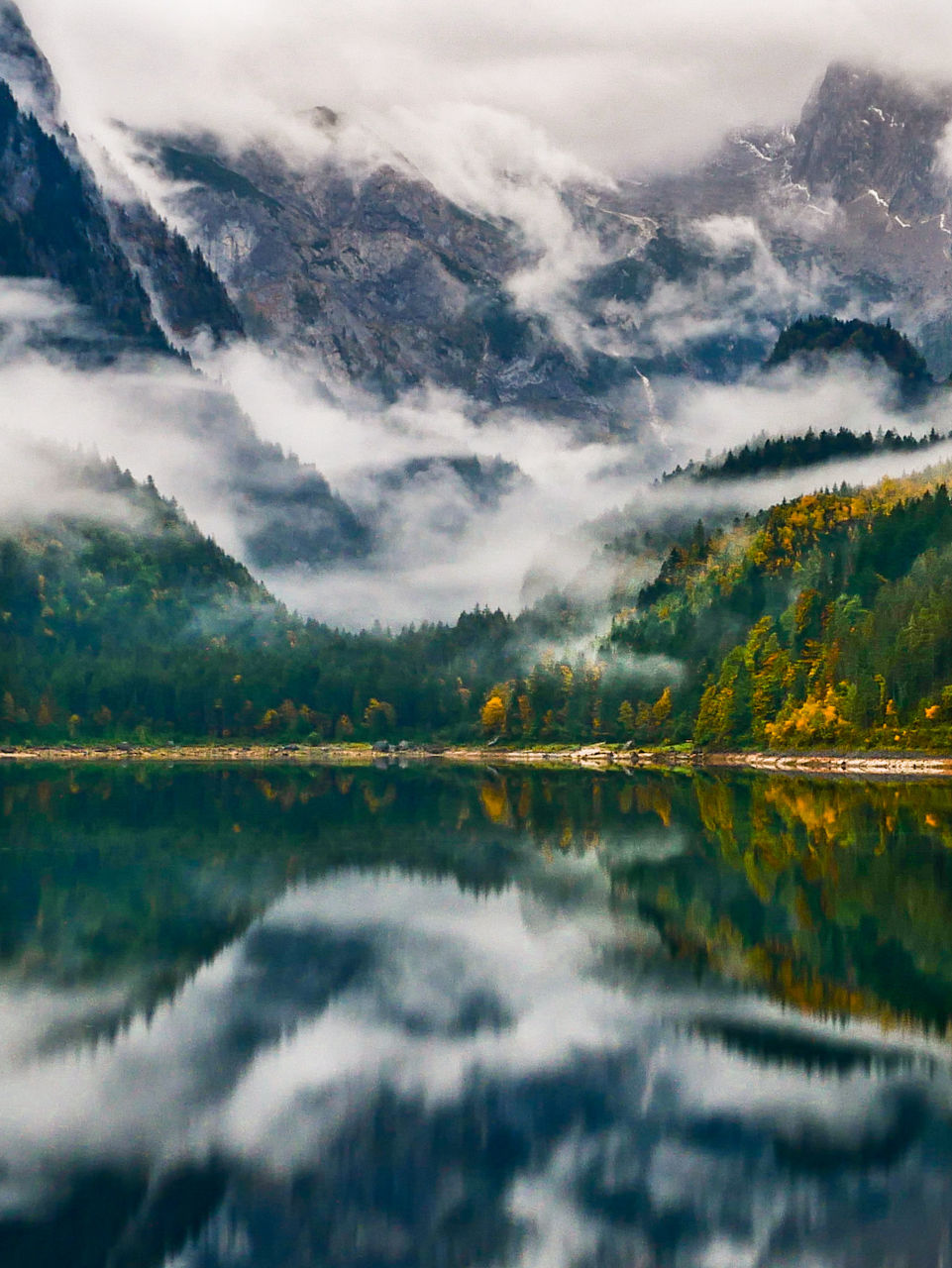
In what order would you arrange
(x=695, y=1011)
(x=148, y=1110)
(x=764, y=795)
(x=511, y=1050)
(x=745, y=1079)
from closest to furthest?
(x=148, y=1110), (x=745, y=1079), (x=511, y=1050), (x=695, y=1011), (x=764, y=795)

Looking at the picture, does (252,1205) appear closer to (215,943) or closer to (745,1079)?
(745,1079)

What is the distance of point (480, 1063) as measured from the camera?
3469 centimetres

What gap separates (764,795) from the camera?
389ft

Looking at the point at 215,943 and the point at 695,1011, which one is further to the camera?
the point at 215,943

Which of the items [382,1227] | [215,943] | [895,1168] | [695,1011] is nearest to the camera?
[382,1227]

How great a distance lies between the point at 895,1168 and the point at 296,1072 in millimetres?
13833

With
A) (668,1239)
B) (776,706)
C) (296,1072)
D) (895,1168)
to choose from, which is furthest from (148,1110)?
(776,706)

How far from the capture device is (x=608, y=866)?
232 feet

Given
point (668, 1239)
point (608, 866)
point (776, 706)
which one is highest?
point (776, 706)

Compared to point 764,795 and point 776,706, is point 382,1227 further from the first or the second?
point 776,706

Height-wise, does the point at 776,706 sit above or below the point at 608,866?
above

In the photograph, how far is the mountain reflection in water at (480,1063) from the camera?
25.1 metres

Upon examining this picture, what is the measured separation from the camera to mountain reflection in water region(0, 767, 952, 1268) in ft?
82.4

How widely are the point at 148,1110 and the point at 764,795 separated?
9349cm
